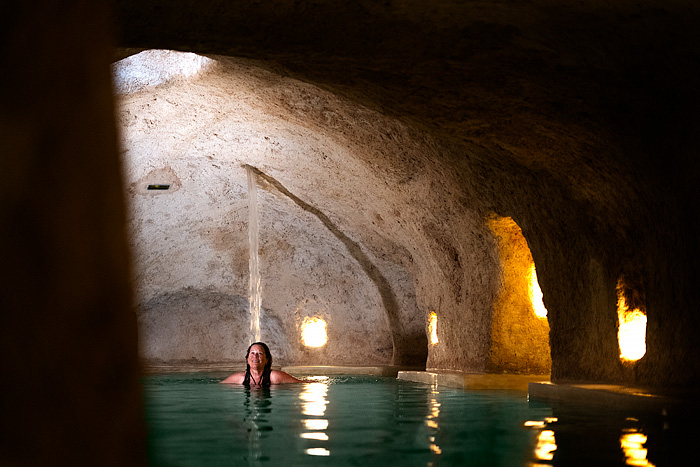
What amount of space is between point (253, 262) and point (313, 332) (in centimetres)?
238

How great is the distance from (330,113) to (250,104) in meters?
1.40

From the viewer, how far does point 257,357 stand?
962 centimetres

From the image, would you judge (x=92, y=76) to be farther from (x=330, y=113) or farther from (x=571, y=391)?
(x=330, y=113)

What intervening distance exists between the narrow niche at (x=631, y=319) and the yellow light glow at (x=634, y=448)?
8.24 ft

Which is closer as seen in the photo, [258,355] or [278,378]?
[258,355]

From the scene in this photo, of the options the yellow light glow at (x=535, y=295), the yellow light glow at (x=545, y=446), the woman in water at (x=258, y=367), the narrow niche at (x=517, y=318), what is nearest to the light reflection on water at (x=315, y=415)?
the woman in water at (x=258, y=367)

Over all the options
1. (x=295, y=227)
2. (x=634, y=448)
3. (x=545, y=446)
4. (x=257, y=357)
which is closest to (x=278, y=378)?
(x=257, y=357)

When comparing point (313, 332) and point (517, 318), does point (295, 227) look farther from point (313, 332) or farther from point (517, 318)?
point (517, 318)

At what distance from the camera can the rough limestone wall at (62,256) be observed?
1460mm

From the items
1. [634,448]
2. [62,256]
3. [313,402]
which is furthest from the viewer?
[313,402]

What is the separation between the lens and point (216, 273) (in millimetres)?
18453

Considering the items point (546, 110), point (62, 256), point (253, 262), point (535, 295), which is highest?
point (546, 110)

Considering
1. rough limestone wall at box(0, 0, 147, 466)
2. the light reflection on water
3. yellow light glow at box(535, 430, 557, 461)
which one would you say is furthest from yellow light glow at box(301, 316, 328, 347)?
rough limestone wall at box(0, 0, 147, 466)

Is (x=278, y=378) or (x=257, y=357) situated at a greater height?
(x=257, y=357)
